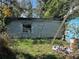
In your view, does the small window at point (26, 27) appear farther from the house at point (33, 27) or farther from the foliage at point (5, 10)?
the foliage at point (5, 10)

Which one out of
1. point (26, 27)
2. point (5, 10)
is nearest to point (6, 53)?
point (5, 10)

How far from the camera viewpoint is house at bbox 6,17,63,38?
28781 mm

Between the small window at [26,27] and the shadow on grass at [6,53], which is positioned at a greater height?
the shadow on grass at [6,53]

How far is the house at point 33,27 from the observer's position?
2878cm

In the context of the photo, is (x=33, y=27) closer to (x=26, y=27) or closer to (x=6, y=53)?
(x=26, y=27)

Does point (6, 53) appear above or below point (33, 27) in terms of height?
above

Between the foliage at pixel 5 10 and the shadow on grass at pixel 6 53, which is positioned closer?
the shadow on grass at pixel 6 53

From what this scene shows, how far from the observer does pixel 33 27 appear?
2912 cm

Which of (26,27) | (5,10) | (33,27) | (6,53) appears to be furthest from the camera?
(26,27)

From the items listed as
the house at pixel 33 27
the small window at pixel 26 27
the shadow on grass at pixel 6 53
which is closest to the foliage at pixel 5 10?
the house at pixel 33 27

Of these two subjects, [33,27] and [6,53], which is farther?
[33,27]

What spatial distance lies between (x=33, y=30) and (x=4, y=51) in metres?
14.1

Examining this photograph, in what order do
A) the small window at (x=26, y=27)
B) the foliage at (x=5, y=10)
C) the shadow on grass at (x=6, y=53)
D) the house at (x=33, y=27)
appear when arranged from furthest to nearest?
the small window at (x=26, y=27) → the house at (x=33, y=27) → the foliage at (x=5, y=10) → the shadow on grass at (x=6, y=53)

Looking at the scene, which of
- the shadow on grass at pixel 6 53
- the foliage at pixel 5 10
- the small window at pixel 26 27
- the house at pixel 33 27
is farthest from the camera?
the small window at pixel 26 27
